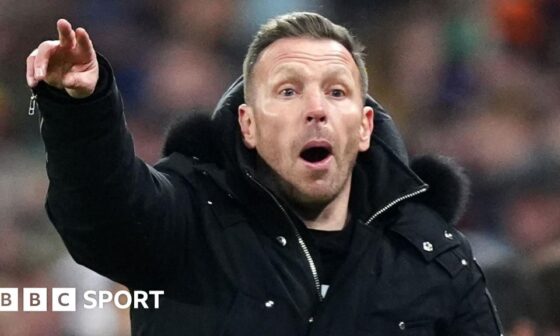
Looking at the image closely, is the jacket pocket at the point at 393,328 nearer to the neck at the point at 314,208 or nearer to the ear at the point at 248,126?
the neck at the point at 314,208

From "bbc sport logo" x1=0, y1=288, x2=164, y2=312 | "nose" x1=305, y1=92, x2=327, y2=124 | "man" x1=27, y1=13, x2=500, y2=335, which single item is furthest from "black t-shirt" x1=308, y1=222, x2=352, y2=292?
"bbc sport logo" x1=0, y1=288, x2=164, y2=312

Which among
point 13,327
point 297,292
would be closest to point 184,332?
point 297,292

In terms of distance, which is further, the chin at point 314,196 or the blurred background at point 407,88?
the blurred background at point 407,88

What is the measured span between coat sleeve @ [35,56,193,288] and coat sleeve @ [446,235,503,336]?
312 mm

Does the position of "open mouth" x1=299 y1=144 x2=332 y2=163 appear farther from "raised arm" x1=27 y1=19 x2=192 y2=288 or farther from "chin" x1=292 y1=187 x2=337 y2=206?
"raised arm" x1=27 y1=19 x2=192 y2=288

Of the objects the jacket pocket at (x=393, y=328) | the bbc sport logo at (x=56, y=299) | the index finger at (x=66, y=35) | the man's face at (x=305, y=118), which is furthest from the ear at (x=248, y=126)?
the bbc sport logo at (x=56, y=299)

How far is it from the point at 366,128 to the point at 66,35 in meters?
0.43

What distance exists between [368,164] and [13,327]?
79 centimetres

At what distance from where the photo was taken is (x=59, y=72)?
0.85 metres

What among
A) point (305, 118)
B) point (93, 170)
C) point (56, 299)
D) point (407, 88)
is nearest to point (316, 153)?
point (305, 118)

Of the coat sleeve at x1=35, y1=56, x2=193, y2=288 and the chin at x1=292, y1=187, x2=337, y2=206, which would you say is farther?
the chin at x1=292, y1=187, x2=337, y2=206

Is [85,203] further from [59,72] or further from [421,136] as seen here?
[421,136]

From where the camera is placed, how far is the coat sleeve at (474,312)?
108cm

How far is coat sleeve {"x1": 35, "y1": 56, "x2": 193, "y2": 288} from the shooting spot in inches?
34.0
